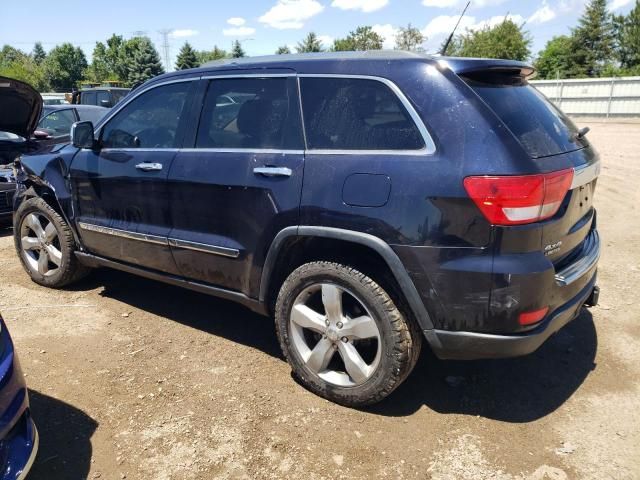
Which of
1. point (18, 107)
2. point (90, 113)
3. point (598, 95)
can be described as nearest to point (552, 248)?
point (18, 107)

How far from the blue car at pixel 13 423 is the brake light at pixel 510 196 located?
2.16 m

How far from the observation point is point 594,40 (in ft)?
158

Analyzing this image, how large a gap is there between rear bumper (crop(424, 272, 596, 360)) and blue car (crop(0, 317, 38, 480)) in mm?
1877

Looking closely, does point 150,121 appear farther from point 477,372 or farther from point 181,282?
point 477,372

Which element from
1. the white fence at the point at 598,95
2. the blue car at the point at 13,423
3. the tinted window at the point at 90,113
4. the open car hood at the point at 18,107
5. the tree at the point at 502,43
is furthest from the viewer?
the tree at the point at 502,43

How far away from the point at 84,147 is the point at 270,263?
1991 millimetres

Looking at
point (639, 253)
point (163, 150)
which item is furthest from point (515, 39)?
point (163, 150)

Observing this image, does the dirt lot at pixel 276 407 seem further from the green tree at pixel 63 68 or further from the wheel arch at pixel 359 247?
the green tree at pixel 63 68

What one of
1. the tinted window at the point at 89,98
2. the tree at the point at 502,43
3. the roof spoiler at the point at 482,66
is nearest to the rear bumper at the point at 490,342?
the roof spoiler at the point at 482,66

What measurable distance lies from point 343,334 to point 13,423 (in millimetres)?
1597

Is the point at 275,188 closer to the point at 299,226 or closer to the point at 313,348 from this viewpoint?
the point at 299,226

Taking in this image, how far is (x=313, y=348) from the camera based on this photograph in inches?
122

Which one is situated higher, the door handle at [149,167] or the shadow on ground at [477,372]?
the door handle at [149,167]

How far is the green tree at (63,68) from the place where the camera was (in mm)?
82250
